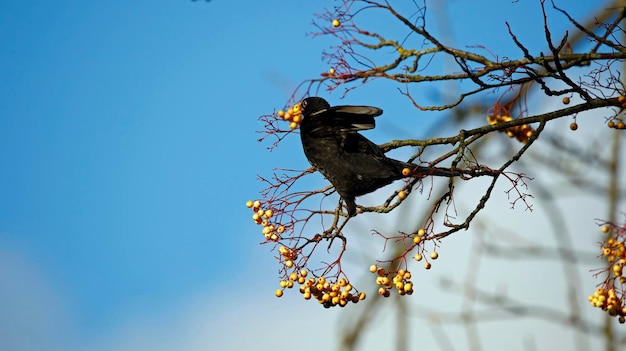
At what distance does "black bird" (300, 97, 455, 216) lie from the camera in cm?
370

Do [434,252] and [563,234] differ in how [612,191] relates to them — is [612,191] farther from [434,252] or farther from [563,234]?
[434,252]

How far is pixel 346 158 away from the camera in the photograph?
3.74 meters

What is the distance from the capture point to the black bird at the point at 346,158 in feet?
12.1

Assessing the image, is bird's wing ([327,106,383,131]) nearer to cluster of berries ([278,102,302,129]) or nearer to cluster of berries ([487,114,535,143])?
cluster of berries ([278,102,302,129])

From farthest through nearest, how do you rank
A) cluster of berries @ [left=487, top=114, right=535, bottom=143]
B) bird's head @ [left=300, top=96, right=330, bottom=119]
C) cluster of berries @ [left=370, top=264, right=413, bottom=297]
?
cluster of berries @ [left=487, top=114, right=535, bottom=143]
bird's head @ [left=300, top=96, right=330, bottom=119]
cluster of berries @ [left=370, top=264, right=413, bottom=297]

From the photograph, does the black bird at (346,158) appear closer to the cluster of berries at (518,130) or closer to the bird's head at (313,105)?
the bird's head at (313,105)

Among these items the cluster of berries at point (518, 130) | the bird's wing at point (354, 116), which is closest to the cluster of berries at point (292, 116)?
the bird's wing at point (354, 116)

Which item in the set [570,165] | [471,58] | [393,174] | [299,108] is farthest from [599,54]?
[570,165]

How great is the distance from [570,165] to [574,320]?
130 centimetres

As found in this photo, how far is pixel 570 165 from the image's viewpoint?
6.14 m

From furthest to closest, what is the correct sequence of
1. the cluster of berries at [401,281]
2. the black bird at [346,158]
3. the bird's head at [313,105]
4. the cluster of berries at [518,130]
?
the cluster of berries at [518,130]
the bird's head at [313,105]
the black bird at [346,158]
the cluster of berries at [401,281]

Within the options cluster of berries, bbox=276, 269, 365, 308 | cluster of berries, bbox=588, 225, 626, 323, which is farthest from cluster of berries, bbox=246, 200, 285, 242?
cluster of berries, bbox=588, 225, 626, 323

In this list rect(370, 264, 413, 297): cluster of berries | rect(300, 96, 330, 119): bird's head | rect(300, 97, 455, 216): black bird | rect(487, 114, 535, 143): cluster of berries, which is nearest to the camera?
rect(370, 264, 413, 297): cluster of berries

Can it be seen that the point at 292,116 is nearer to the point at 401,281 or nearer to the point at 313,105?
the point at 313,105
